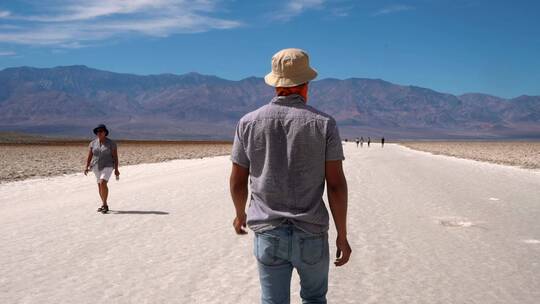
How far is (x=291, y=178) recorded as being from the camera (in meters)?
3.05

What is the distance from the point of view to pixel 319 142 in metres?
3.01

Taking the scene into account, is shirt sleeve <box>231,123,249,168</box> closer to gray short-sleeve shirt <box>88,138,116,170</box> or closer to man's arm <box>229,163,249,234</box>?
man's arm <box>229,163,249,234</box>

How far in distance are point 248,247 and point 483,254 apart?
9.37ft

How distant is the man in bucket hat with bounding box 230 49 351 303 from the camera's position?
119 inches

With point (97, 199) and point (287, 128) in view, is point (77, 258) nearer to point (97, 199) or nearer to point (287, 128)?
point (287, 128)

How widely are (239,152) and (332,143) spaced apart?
1.70 ft

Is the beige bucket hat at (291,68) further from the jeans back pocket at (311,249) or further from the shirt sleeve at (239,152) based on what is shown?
the jeans back pocket at (311,249)

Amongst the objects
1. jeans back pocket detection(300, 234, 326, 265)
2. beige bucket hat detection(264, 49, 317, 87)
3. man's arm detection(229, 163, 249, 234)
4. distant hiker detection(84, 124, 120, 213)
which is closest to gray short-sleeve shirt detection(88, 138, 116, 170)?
distant hiker detection(84, 124, 120, 213)

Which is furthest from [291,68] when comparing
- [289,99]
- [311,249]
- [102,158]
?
[102,158]

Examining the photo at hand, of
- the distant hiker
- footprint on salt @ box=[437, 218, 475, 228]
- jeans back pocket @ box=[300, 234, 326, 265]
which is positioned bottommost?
footprint on salt @ box=[437, 218, 475, 228]

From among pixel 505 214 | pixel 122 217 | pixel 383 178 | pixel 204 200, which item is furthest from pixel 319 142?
pixel 383 178

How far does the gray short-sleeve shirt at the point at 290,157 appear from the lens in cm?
302

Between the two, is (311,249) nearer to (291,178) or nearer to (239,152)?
(291,178)

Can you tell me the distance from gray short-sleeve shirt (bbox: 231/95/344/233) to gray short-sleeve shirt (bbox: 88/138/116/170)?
7.89 m
